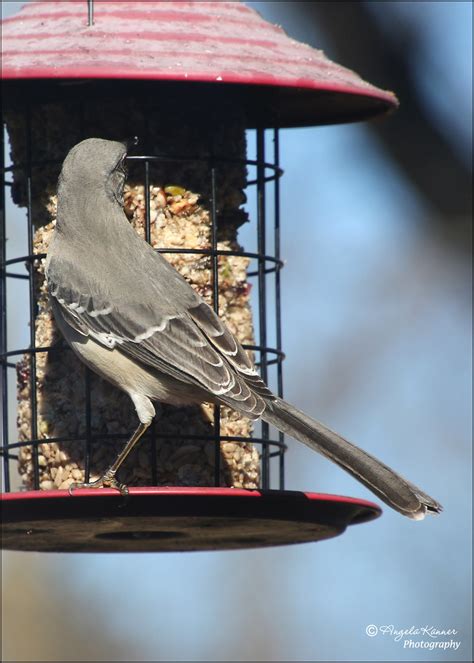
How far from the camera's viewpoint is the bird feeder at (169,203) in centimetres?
680

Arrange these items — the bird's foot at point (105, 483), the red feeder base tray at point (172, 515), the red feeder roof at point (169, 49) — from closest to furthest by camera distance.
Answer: the red feeder base tray at point (172, 515), the red feeder roof at point (169, 49), the bird's foot at point (105, 483)

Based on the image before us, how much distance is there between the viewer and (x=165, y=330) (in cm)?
682

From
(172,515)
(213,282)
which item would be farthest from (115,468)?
(213,282)

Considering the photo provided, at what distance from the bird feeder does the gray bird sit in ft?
0.98

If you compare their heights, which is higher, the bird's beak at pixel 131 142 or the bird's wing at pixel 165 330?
the bird's beak at pixel 131 142

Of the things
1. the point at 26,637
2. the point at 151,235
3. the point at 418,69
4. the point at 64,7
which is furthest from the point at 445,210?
the point at 26,637

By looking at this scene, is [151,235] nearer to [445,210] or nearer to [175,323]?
[175,323]

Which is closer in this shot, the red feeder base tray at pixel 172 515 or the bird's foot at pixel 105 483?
the red feeder base tray at pixel 172 515

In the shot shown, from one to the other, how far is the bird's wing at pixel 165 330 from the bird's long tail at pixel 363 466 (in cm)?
19

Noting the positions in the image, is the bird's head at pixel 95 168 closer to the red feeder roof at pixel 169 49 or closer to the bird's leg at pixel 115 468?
the red feeder roof at pixel 169 49

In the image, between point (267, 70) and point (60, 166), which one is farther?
point (60, 166)

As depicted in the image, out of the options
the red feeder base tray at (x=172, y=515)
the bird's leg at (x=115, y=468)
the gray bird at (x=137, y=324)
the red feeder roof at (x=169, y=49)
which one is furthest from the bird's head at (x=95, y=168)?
the red feeder base tray at (x=172, y=515)

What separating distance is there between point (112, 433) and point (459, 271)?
3523mm

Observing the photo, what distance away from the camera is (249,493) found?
639 cm
